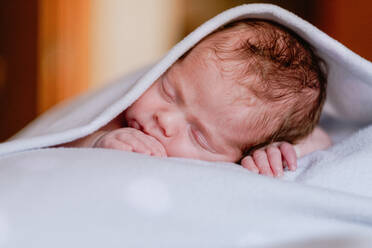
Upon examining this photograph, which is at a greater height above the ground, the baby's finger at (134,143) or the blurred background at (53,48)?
the baby's finger at (134,143)

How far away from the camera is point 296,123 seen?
2.71 ft

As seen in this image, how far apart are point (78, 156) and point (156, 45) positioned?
2150 mm

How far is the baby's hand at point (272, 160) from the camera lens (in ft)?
2.15

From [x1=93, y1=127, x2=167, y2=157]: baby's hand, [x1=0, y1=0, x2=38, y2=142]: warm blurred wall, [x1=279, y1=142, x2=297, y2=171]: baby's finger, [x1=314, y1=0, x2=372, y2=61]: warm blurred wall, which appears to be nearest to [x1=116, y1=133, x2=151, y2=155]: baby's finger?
[x1=93, y1=127, x2=167, y2=157]: baby's hand

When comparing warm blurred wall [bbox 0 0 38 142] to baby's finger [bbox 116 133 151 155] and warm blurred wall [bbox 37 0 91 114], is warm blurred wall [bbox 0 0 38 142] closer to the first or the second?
warm blurred wall [bbox 37 0 91 114]

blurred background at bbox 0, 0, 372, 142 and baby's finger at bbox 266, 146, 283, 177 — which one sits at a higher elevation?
baby's finger at bbox 266, 146, 283, 177

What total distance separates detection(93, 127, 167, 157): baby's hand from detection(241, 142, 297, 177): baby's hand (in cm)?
16

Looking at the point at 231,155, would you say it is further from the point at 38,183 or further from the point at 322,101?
the point at 38,183

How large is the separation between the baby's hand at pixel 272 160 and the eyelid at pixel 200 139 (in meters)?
0.09

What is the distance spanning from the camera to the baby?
76 cm

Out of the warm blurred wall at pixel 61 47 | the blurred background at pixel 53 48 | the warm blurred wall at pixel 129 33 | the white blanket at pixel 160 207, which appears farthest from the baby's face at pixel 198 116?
the warm blurred wall at pixel 129 33

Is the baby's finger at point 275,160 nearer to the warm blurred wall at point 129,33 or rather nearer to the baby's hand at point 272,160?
the baby's hand at point 272,160

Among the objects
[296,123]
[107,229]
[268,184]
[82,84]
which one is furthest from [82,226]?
[82,84]

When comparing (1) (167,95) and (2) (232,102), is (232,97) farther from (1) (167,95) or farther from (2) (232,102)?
(1) (167,95)
